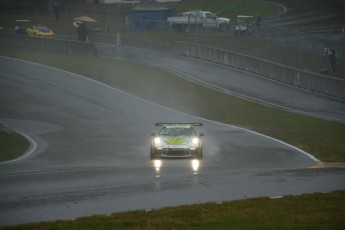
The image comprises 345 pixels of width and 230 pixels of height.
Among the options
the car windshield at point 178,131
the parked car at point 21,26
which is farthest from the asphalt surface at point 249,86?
the car windshield at point 178,131

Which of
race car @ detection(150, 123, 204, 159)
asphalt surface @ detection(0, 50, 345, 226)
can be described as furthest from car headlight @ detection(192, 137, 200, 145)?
asphalt surface @ detection(0, 50, 345, 226)

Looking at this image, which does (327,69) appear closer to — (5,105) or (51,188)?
(5,105)

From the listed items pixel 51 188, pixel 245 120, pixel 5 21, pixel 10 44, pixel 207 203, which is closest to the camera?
pixel 207 203

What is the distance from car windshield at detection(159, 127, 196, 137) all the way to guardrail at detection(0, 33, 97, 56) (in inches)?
1266

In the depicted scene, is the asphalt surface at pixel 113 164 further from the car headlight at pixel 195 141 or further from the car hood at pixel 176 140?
the car hood at pixel 176 140

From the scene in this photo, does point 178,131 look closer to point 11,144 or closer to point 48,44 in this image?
point 11,144

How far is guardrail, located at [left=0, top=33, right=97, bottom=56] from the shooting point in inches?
2340

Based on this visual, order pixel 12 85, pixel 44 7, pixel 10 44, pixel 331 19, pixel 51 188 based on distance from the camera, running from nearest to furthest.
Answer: pixel 51 188 → pixel 12 85 → pixel 10 44 → pixel 331 19 → pixel 44 7

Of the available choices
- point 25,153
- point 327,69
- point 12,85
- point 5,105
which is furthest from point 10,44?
point 25,153


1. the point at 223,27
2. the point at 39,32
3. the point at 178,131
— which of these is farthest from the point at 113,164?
the point at 223,27

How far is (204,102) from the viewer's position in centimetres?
4344

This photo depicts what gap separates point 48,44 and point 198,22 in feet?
48.4

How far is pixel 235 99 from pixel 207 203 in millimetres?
26295

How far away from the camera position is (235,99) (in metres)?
43.7
